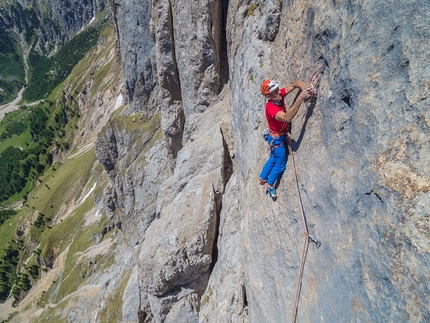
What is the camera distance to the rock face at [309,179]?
6.59m

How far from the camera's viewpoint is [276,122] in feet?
34.8

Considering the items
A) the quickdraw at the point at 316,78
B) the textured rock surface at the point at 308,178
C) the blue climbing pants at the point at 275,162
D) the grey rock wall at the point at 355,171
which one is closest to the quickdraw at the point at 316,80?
the quickdraw at the point at 316,78

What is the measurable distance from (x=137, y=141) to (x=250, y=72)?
47.9 m

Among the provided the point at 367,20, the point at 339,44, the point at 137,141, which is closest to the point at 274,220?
the point at 339,44

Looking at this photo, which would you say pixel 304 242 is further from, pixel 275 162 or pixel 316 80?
pixel 316 80

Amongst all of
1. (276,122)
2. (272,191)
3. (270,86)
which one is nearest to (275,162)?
(272,191)

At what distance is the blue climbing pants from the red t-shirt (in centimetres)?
37

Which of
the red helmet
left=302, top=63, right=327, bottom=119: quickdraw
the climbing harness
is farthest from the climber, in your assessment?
the climbing harness

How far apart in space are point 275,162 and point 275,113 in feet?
6.73

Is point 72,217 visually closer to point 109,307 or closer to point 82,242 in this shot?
point 82,242

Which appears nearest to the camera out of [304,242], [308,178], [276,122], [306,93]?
[306,93]

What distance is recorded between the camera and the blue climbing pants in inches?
428

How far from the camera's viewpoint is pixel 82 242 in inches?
3177

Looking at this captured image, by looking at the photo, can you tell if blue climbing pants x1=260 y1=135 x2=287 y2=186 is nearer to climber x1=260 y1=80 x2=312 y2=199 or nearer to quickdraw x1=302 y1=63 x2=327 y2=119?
climber x1=260 y1=80 x2=312 y2=199
